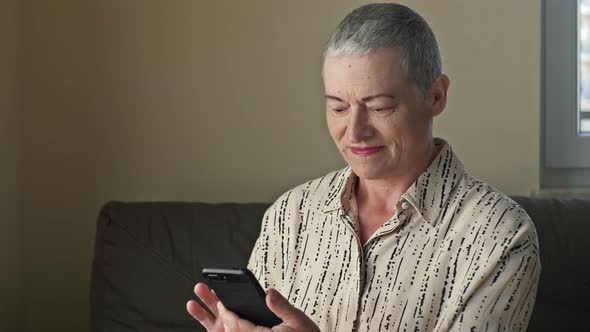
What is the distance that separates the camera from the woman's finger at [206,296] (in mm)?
1435

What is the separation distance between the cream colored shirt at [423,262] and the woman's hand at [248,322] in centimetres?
19

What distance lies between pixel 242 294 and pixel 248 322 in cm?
6

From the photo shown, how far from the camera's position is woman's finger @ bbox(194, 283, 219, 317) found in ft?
4.71

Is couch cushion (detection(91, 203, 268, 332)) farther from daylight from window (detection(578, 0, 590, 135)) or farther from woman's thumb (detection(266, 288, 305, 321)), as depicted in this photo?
daylight from window (detection(578, 0, 590, 135))

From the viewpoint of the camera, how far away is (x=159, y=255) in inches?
88.6

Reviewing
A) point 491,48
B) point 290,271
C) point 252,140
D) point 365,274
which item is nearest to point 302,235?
point 290,271

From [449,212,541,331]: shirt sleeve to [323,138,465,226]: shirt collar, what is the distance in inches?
5.7

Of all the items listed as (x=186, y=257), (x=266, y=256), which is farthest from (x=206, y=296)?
(x=186, y=257)

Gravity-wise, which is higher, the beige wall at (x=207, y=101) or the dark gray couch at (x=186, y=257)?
the beige wall at (x=207, y=101)

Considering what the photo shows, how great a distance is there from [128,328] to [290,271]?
2.28 ft

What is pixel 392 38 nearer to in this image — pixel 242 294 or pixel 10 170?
pixel 242 294

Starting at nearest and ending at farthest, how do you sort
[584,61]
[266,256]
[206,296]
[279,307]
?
1. [279,307]
2. [206,296]
3. [266,256]
4. [584,61]

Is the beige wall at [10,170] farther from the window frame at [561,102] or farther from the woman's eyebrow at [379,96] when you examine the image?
the window frame at [561,102]

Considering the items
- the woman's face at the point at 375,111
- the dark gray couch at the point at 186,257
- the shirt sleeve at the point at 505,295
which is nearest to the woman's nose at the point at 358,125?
the woman's face at the point at 375,111
